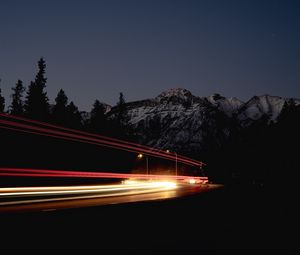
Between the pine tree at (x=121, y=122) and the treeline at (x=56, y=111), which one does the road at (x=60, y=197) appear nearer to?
the treeline at (x=56, y=111)

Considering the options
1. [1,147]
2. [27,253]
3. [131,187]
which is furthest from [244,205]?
[1,147]

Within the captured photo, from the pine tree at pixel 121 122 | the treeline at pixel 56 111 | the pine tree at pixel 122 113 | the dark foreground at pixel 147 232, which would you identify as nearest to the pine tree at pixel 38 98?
the treeline at pixel 56 111

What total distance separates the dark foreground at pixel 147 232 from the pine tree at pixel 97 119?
85983 mm

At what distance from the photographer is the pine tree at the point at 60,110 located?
80000 mm

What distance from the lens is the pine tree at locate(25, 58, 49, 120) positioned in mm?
76062

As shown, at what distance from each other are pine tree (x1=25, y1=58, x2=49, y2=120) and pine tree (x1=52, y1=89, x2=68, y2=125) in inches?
94.7

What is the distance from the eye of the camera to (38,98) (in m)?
79.8

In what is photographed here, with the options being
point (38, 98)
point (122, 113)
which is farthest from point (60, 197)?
point (122, 113)

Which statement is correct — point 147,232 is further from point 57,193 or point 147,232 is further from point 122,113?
point 122,113

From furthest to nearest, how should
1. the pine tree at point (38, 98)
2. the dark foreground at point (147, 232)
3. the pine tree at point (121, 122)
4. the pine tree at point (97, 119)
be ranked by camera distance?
the pine tree at point (121, 122) < the pine tree at point (97, 119) < the pine tree at point (38, 98) < the dark foreground at point (147, 232)

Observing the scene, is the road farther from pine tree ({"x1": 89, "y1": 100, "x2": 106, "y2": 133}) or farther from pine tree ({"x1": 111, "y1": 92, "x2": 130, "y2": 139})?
pine tree ({"x1": 111, "y1": 92, "x2": 130, "y2": 139})

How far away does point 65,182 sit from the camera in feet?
214

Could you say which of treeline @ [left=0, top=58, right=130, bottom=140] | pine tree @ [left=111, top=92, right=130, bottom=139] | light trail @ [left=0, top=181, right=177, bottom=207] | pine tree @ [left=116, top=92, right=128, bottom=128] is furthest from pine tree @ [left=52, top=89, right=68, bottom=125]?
light trail @ [left=0, top=181, right=177, bottom=207]

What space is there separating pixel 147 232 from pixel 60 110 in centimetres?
7839
